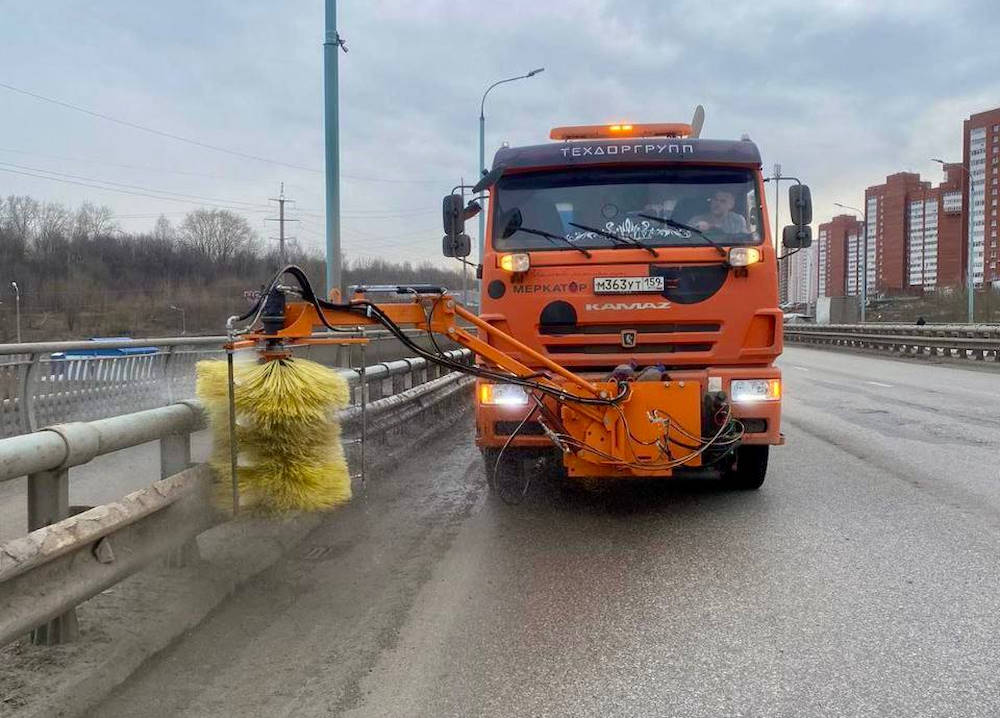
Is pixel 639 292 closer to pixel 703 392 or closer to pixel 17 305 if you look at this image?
pixel 703 392

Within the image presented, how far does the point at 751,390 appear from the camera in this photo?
19.1ft

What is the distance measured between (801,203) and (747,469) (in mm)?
2350

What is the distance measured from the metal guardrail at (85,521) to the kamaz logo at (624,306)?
301 centimetres

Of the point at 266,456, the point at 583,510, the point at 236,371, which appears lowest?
the point at 583,510

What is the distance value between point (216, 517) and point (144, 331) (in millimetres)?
24805

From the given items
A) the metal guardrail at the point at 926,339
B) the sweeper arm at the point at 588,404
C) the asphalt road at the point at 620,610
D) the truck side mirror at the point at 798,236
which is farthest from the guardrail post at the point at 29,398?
the metal guardrail at the point at 926,339

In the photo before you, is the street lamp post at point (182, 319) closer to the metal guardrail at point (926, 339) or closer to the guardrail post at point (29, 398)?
the guardrail post at point (29, 398)

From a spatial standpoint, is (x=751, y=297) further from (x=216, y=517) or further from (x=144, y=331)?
(x=144, y=331)

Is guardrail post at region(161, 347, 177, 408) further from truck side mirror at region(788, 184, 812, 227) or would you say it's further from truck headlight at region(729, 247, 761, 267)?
truck side mirror at region(788, 184, 812, 227)

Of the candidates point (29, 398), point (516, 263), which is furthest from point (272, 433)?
point (29, 398)

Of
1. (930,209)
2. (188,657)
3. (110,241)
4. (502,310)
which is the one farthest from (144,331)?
(930,209)

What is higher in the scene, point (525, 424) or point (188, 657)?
point (525, 424)

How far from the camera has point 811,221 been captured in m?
7.01

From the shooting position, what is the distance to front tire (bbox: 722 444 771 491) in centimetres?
655
